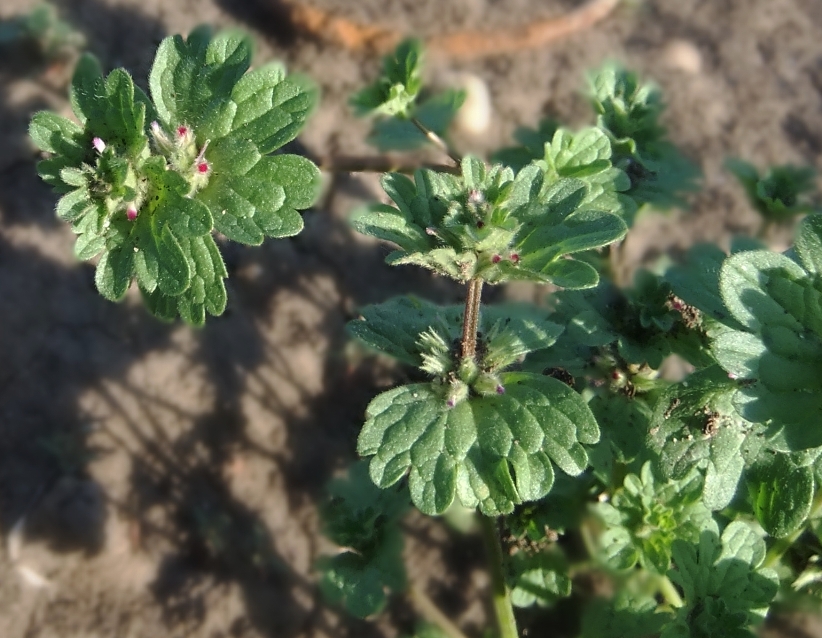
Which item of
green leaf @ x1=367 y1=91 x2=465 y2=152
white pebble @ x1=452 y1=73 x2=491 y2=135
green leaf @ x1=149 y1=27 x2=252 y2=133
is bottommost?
white pebble @ x1=452 y1=73 x2=491 y2=135

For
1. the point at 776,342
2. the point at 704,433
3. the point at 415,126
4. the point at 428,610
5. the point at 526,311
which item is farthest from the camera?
the point at 428,610

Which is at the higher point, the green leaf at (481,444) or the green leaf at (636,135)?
the green leaf at (636,135)

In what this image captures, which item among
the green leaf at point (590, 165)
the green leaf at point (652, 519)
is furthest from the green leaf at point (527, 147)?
the green leaf at point (652, 519)

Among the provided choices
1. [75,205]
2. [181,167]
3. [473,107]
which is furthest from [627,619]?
[473,107]

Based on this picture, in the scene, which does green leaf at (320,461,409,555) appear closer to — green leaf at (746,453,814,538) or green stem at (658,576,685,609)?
green stem at (658,576,685,609)

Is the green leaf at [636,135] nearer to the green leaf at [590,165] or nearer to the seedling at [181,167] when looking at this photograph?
the green leaf at [590,165]

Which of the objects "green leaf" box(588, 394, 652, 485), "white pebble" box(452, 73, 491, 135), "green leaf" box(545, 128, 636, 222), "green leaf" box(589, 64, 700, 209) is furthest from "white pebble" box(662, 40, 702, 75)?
"green leaf" box(588, 394, 652, 485)

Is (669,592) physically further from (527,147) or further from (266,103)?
(266,103)
